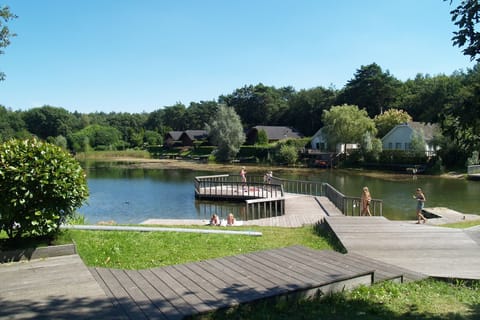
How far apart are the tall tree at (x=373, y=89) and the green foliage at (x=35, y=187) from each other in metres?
64.9

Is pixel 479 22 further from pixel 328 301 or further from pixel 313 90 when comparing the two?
pixel 313 90

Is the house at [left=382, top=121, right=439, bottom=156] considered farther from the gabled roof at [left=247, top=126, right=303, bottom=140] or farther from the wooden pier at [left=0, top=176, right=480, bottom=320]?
the wooden pier at [left=0, top=176, right=480, bottom=320]

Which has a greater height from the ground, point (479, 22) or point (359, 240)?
point (479, 22)

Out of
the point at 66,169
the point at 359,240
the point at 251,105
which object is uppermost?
the point at 251,105

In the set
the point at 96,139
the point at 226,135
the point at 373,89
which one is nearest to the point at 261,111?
the point at 226,135

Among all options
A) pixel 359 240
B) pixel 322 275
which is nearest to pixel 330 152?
pixel 359 240

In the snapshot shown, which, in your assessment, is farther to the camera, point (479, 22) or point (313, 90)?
point (313, 90)

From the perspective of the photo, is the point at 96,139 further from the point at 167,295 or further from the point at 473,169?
the point at 167,295

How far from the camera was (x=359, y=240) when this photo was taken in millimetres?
9156

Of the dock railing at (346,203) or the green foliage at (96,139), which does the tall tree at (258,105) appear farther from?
the dock railing at (346,203)


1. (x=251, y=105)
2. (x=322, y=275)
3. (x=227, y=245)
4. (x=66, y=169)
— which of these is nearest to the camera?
(x=322, y=275)

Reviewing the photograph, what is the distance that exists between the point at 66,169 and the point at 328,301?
517cm

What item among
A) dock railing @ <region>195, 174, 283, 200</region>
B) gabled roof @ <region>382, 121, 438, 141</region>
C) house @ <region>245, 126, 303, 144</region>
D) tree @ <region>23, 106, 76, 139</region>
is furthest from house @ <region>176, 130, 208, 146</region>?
dock railing @ <region>195, 174, 283, 200</region>

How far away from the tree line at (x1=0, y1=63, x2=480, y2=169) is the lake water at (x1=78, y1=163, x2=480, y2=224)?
401cm
